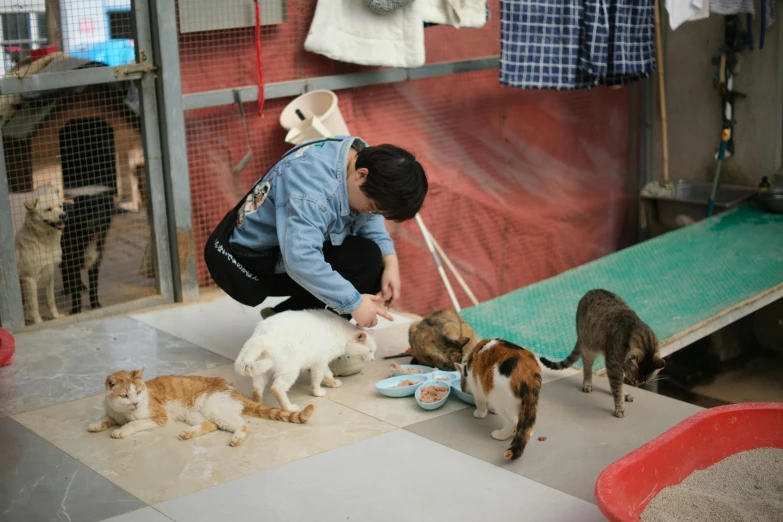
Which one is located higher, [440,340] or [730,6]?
[730,6]

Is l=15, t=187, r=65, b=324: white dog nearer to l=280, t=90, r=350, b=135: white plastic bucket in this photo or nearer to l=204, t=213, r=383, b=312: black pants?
l=204, t=213, r=383, b=312: black pants

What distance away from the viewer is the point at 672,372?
5.62 metres

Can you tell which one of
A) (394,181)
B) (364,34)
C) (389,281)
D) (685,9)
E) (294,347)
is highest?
(685,9)

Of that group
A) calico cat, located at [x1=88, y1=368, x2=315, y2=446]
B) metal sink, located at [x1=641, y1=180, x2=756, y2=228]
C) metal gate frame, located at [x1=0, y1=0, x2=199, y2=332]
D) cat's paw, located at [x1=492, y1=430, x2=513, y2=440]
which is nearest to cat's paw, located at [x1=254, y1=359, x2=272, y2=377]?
calico cat, located at [x1=88, y1=368, x2=315, y2=446]

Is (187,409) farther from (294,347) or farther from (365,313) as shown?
(365,313)

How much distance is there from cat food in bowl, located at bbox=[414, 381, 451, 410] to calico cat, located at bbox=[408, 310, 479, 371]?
133 mm

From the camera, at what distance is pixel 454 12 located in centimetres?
462

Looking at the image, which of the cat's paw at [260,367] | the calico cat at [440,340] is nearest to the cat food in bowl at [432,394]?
the calico cat at [440,340]

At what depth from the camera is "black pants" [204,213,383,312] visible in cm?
323

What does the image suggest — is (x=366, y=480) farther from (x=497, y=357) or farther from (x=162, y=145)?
(x=162, y=145)

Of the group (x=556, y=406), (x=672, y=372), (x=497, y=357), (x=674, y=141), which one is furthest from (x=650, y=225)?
(x=497, y=357)

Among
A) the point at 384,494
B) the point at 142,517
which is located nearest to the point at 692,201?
the point at 384,494

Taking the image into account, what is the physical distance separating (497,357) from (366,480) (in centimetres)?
57

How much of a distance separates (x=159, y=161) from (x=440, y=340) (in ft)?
5.93
